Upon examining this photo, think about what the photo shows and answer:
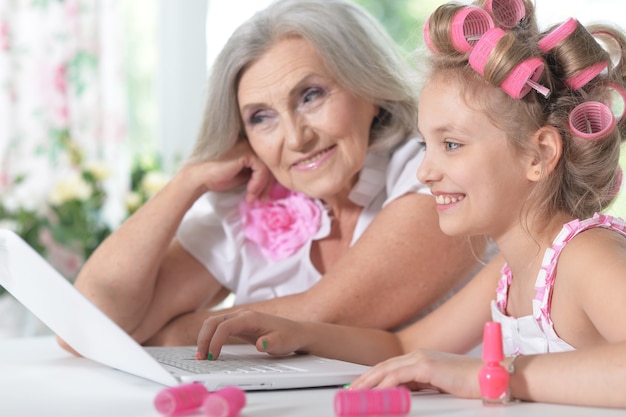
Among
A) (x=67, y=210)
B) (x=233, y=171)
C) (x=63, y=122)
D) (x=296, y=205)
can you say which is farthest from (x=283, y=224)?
(x=63, y=122)

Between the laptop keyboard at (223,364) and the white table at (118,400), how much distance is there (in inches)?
2.4

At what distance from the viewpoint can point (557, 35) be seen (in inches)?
51.5

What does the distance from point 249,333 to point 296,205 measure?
656 millimetres

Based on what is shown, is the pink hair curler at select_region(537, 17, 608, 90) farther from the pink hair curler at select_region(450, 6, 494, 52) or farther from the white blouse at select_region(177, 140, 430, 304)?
the white blouse at select_region(177, 140, 430, 304)

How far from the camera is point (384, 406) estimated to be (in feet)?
3.37

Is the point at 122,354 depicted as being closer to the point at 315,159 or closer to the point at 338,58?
the point at 315,159

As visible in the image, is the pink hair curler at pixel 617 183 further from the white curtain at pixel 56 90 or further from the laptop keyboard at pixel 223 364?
the white curtain at pixel 56 90

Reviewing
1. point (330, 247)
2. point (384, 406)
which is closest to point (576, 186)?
point (384, 406)

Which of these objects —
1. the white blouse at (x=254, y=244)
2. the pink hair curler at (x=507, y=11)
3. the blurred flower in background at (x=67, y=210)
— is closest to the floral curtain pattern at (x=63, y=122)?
the blurred flower in background at (x=67, y=210)

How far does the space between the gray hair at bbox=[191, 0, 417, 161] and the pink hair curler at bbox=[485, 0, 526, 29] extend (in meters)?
0.59

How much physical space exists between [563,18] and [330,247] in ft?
2.70

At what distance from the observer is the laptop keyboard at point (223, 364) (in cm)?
129

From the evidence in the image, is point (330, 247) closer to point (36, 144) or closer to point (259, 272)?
point (259, 272)

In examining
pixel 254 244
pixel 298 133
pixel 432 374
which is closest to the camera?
pixel 432 374
